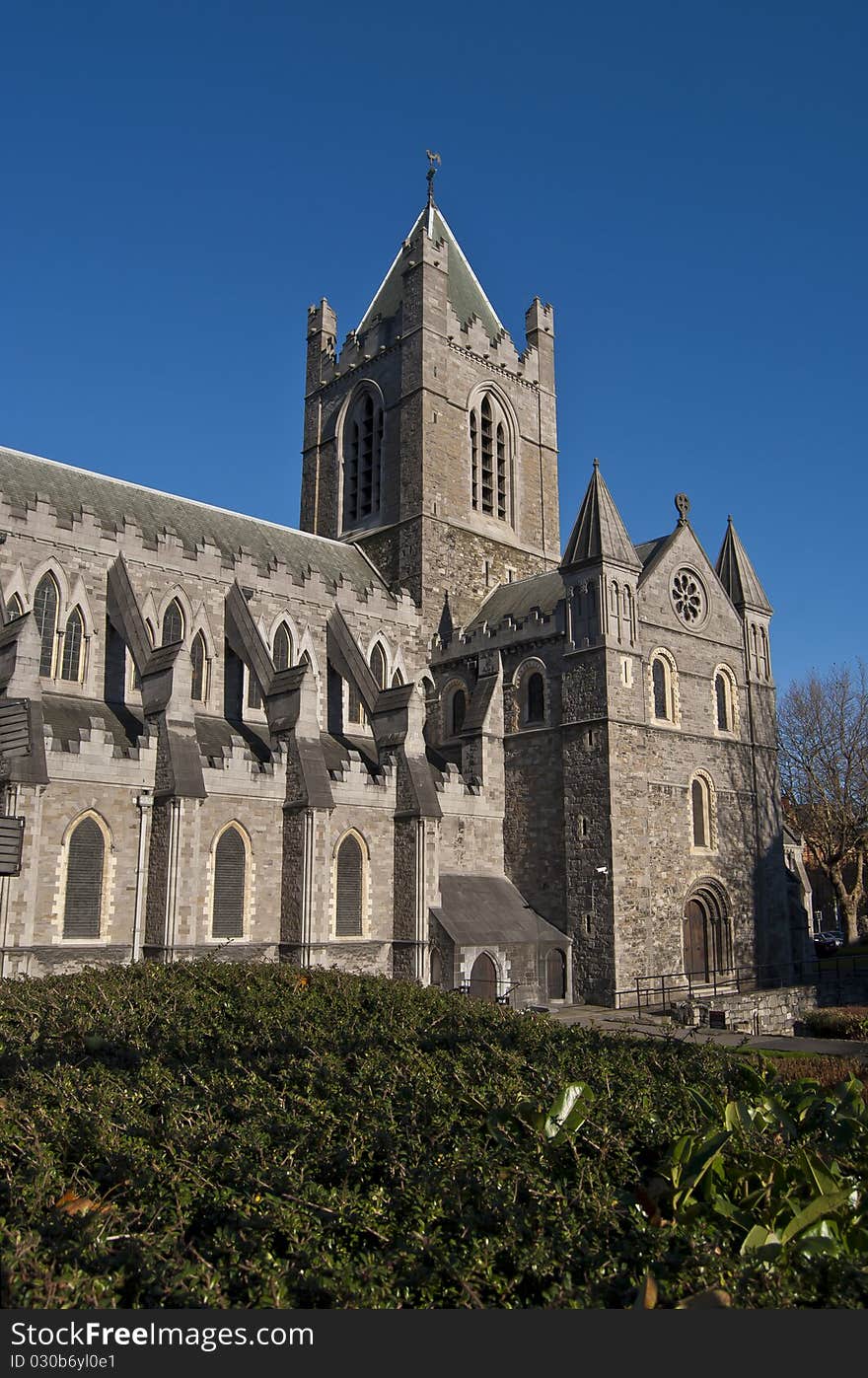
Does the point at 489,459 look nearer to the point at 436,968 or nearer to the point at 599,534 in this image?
the point at 599,534

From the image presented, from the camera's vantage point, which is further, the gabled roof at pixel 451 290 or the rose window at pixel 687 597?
the gabled roof at pixel 451 290

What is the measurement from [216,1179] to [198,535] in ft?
102

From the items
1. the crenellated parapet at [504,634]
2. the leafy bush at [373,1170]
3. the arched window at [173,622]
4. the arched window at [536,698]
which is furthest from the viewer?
the arched window at [536,698]

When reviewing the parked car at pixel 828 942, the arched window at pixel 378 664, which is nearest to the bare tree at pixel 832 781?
the parked car at pixel 828 942

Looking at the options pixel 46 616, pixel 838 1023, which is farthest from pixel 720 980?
pixel 46 616

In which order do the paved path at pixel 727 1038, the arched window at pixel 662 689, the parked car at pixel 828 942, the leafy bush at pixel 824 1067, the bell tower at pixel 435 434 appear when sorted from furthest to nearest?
the parked car at pixel 828 942, the bell tower at pixel 435 434, the arched window at pixel 662 689, the paved path at pixel 727 1038, the leafy bush at pixel 824 1067

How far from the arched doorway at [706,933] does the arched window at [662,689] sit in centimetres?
614

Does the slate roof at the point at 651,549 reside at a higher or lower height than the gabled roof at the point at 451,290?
lower

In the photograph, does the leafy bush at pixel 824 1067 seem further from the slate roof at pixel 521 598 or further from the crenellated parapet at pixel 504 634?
the slate roof at pixel 521 598

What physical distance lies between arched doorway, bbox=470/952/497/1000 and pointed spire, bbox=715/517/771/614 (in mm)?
17904

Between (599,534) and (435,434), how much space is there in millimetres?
12183

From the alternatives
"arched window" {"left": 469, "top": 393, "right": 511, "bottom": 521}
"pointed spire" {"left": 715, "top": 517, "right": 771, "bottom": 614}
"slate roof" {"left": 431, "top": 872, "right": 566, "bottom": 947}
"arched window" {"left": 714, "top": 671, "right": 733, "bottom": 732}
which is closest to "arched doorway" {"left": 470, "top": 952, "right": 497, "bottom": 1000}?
"slate roof" {"left": 431, "top": 872, "right": 566, "bottom": 947}

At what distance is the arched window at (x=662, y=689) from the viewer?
34.7 metres

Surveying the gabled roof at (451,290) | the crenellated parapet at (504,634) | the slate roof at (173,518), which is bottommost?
the crenellated parapet at (504,634)
